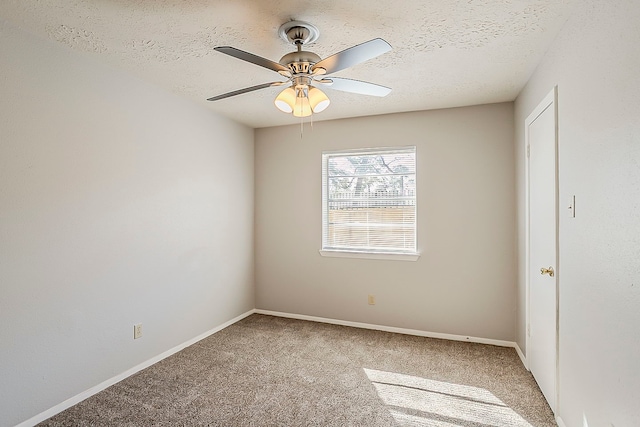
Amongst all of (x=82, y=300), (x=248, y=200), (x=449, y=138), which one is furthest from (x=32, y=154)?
(x=449, y=138)

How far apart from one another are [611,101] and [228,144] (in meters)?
3.49

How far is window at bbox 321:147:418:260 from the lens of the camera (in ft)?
12.6

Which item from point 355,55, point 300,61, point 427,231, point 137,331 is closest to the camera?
point 355,55

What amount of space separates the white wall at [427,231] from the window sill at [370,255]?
53 millimetres

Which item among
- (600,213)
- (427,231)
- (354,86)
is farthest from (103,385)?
(600,213)

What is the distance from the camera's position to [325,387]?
261 cm

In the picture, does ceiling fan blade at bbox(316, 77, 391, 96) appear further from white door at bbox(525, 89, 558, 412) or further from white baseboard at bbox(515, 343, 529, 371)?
white baseboard at bbox(515, 343, 529, 371)

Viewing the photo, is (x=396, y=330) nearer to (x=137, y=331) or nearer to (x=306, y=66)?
(x=137, y=331)

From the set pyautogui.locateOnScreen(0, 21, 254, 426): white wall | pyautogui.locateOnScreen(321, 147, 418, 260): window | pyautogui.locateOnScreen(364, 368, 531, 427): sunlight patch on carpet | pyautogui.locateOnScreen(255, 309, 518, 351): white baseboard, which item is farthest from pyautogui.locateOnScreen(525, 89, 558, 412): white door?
Answer: pyautogui.locateOnScreen(0, 21, 254, 426): white wall

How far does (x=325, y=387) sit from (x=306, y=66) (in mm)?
2288

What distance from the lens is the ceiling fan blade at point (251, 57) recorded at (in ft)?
5.49

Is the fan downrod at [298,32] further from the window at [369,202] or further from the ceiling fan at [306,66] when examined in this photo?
the window at [369,202]

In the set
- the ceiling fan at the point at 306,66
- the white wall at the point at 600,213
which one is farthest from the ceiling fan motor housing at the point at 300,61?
the white wall at the point at 600,213

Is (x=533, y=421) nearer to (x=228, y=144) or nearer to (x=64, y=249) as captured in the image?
(x=64, y=249)
